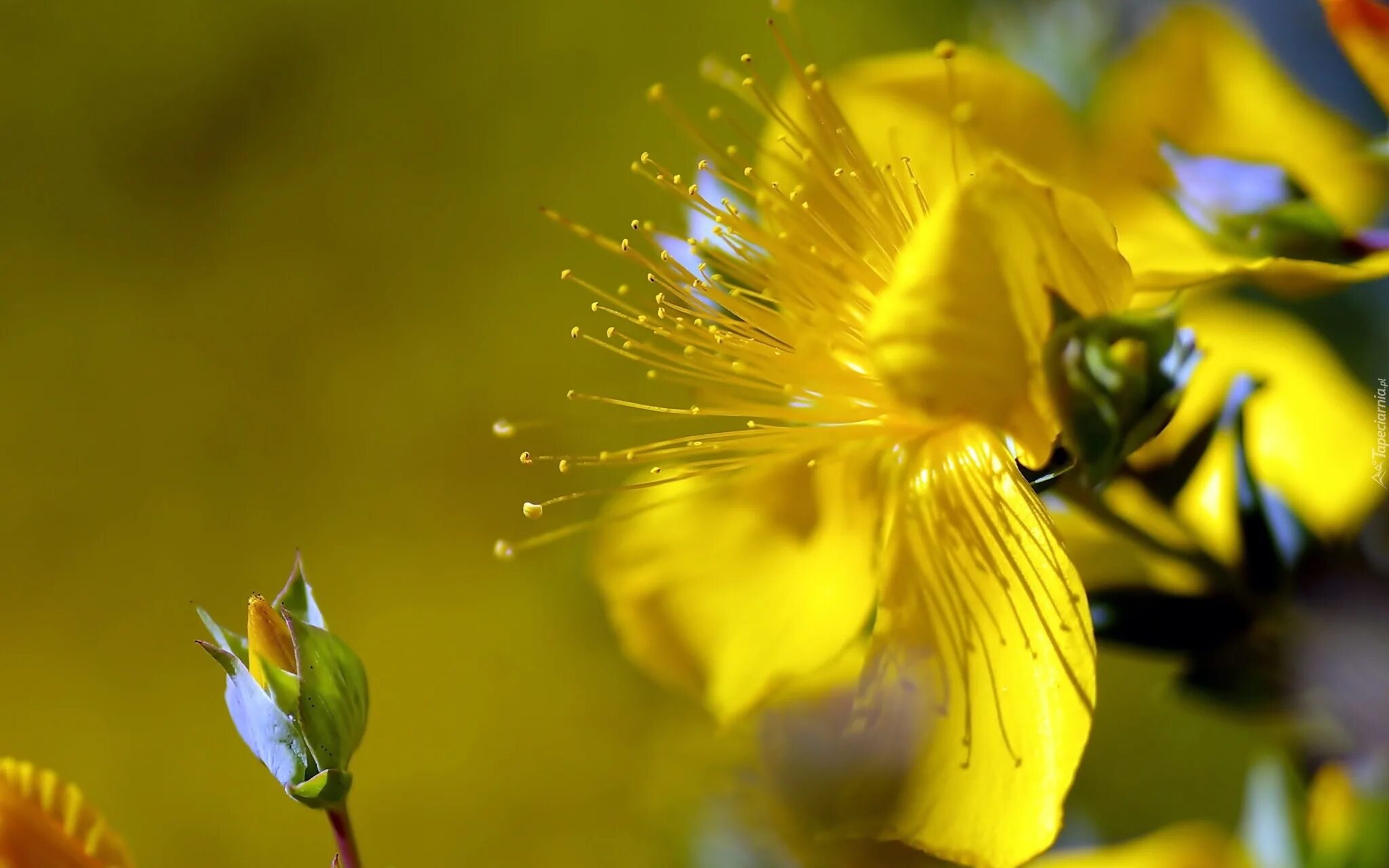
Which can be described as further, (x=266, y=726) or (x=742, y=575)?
(x=742, y=575)

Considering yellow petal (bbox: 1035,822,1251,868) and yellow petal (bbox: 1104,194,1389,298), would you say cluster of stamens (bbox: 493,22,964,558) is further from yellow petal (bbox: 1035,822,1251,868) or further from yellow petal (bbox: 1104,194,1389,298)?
yellow petal (bbox: 1035,822,1251,868)

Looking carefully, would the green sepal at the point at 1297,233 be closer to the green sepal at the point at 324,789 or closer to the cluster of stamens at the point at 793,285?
the cluster of stamens at the point at 793,285

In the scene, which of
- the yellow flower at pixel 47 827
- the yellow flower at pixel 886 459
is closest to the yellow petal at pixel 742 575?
the yellow flower at pixel 886 459

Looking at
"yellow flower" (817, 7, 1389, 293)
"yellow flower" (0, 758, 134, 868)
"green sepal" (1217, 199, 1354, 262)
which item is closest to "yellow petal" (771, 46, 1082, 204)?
"yellow flower" (817, 7, 1389, 293)

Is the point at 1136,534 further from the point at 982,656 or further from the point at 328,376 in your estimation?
the point at 328,376

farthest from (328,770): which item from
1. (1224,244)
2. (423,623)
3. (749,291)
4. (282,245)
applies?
(282,245)

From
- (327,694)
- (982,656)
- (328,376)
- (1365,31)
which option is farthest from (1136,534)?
(328,376)
